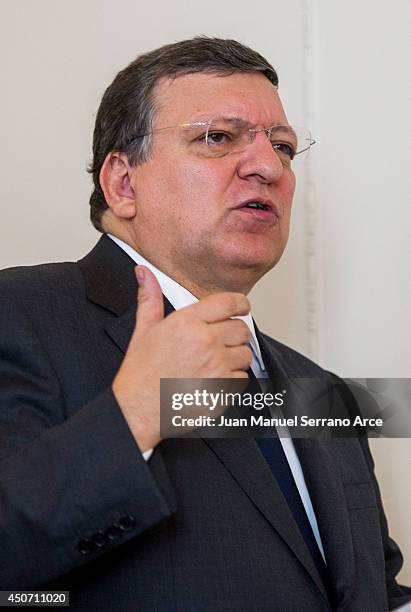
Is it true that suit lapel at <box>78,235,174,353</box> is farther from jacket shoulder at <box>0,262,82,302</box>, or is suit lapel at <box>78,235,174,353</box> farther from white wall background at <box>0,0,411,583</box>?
white wall background at <box>0,0,411,583</box>

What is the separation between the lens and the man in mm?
1039

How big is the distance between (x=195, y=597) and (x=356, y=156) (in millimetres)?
1237

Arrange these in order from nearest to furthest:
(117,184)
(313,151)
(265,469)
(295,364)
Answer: (265,469) → (117,184) → (295,364) → (313,151)

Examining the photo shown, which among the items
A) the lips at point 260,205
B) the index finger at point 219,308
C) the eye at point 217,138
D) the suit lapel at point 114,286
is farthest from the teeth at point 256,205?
the index finger at point 219,308

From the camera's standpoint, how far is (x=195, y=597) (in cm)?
113

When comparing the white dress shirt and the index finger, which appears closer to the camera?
the index finger

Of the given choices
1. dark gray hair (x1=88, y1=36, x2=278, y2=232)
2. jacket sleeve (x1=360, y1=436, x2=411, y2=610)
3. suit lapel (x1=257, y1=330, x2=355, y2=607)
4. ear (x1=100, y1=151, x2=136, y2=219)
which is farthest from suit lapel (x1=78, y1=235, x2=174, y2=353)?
jacket sleeve (x1=360, y1=436, x2=411, y2=610)

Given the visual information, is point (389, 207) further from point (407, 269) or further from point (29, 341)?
point (29, 341)

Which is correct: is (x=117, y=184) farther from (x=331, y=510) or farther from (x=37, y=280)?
(x=331, y=510)

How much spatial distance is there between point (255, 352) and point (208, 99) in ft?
1.47

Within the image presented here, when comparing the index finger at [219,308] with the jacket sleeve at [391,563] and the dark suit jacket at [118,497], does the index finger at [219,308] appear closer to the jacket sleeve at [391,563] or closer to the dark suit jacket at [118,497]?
the dark suit jacket at [118,497]

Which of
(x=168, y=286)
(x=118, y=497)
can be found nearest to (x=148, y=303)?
(x=118, y=497)

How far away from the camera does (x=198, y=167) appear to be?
1484 millimetres

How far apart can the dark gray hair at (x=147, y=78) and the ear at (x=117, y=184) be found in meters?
0.02
